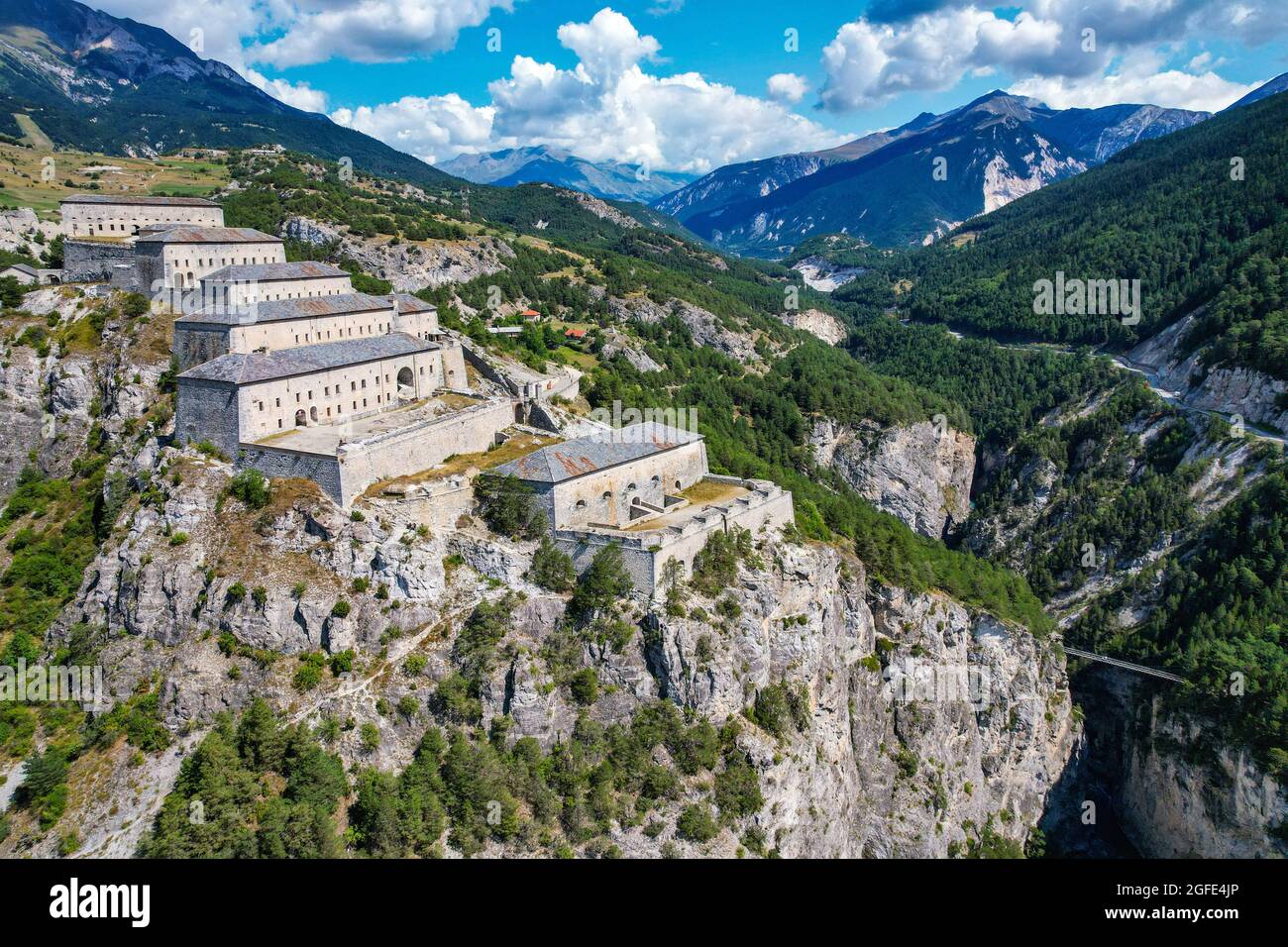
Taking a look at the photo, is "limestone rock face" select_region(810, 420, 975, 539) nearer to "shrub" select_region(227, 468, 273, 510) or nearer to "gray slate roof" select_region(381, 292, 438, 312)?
"gray slate roof" select_region(381, 292, 438, 312)

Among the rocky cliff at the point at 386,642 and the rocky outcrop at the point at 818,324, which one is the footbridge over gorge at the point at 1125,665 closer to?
the rocky cliff at the point at 386,642
